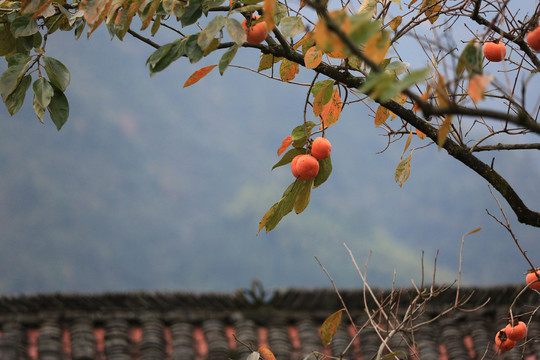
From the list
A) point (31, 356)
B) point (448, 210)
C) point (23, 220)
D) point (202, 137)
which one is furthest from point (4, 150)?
point (31, 356)

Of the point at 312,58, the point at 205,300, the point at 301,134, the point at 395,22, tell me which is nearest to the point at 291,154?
the point at 301,134

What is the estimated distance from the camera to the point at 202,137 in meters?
9.69

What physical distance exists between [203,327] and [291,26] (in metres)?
1.42

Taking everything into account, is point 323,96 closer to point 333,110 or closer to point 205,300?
point 333,110

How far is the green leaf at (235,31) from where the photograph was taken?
25.3 inches

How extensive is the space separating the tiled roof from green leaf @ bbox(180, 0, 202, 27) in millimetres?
1264

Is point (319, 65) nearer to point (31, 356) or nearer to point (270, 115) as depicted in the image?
point (31, 356)

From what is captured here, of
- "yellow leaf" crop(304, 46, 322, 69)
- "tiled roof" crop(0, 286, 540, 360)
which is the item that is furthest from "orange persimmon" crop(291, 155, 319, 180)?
"tiled roof" crop(0, 286, 540, 360)

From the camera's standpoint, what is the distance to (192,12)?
0.69 metres

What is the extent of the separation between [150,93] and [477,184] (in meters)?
5.02

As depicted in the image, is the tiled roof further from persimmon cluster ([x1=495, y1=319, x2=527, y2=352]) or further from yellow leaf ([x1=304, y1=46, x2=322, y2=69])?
yellow leaf ([x1=304, y1=46, x2=322, y2=69])

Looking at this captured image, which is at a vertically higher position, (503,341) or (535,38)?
(535,38)

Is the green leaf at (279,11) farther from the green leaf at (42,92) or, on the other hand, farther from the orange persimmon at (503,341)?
the orange persimmon at (503,341)

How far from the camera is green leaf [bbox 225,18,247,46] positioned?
643mm
